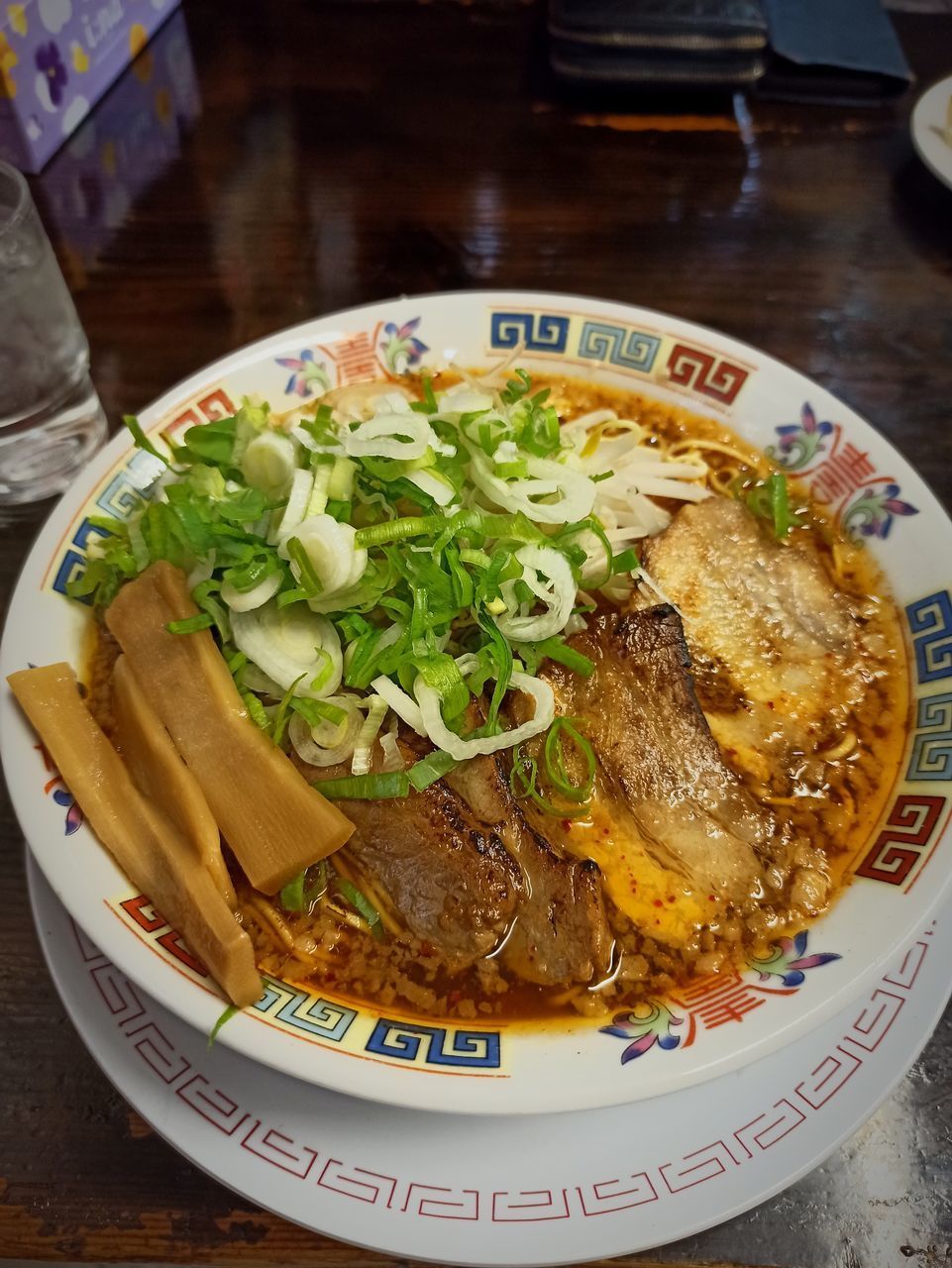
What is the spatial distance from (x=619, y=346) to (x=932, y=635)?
101 centimetres

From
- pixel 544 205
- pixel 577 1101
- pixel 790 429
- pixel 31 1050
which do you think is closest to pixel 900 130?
pixel 544 205

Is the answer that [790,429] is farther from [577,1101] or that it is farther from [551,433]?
[577,1101]

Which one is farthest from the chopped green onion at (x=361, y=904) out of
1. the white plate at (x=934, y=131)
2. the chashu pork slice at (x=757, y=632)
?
the white plate at (x=934, y=131)

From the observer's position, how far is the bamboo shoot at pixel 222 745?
55.7 inches

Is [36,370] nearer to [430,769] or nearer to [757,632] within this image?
[430,769]

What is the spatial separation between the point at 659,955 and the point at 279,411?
1.48 metres

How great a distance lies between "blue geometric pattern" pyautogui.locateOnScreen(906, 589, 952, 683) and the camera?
1.69m

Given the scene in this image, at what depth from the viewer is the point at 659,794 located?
5.02 ft

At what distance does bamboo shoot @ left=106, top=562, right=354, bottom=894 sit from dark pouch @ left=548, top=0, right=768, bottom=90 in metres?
2.80

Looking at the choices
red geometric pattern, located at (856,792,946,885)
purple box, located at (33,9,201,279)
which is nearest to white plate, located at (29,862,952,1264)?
red geometric pattern, located at (856,792,946,885)

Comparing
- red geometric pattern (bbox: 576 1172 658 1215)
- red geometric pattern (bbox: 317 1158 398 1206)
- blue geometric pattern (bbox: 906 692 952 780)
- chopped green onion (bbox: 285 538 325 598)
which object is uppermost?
chopped green onion (bbox: 285 538 325 598)

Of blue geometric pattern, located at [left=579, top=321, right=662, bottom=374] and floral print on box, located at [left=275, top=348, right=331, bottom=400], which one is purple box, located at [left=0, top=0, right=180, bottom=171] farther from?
blue geometric pattern, located at [left=579, top=321, right=662, bottom=374]

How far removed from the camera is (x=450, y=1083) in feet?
4.05

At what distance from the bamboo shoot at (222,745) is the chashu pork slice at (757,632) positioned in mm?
765
